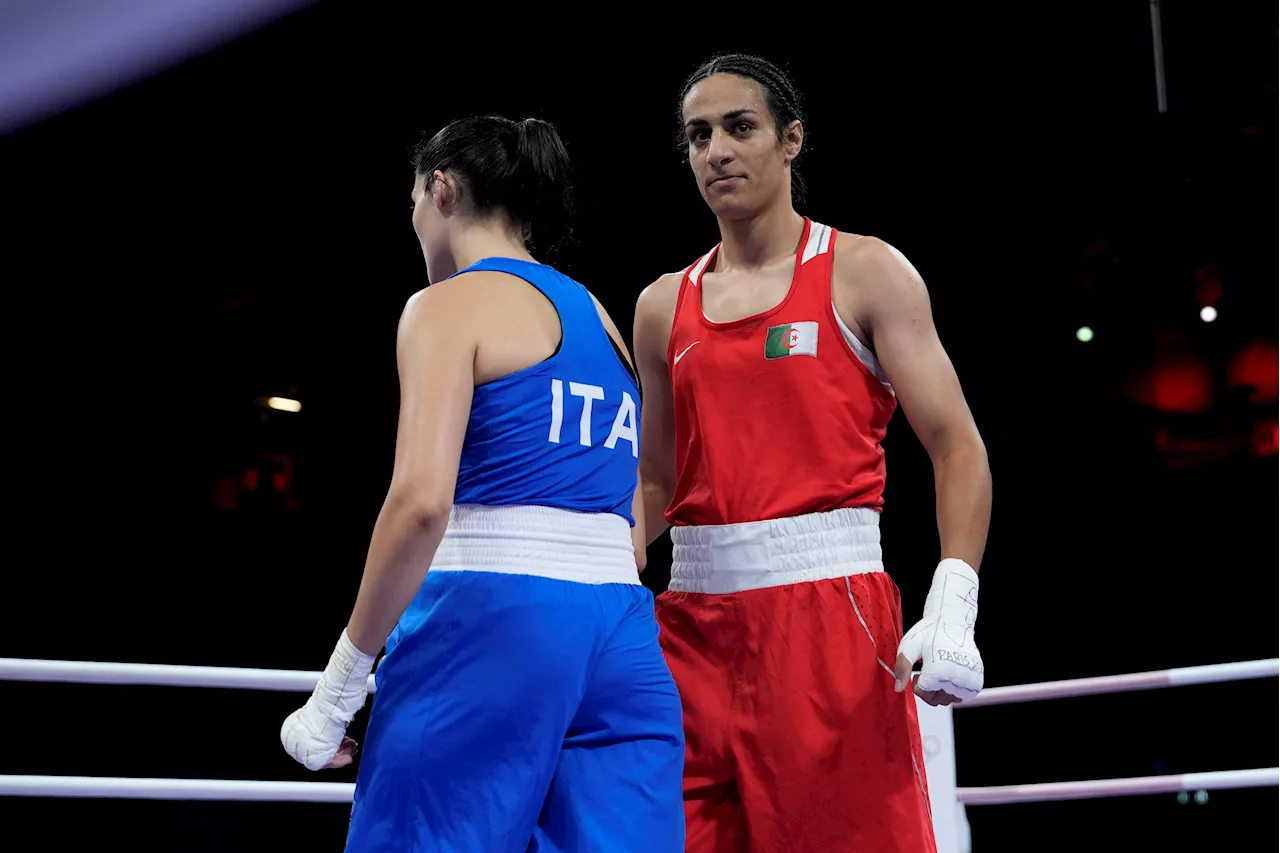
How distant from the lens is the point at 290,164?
5.43 metres

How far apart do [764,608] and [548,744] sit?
0.43 meters

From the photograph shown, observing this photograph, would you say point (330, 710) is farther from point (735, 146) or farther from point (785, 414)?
point (735, 146)

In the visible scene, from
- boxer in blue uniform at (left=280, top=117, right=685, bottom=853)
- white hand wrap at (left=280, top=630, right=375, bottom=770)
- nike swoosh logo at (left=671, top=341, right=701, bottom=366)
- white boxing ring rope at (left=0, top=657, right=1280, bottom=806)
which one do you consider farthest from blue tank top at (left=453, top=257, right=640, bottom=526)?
white boxing ring rope at (left=0, top=657, right=1280, bottom=806)

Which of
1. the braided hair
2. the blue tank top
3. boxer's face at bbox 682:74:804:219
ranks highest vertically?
the braided hair

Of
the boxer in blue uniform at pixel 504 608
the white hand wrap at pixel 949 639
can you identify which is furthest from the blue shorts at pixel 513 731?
the white hand wrap at pixel 949 639

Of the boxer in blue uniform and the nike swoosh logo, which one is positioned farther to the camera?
the nike swoosh logo

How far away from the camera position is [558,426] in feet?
4.61

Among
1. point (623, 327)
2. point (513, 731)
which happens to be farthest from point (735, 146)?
point (623, 327)

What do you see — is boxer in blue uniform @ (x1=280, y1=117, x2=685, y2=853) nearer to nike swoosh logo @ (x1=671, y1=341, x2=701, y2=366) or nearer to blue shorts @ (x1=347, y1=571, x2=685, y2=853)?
blue shorts @ (x1=347, y1=571, x2=685, y2=853)

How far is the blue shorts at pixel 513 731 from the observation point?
50.6 inches

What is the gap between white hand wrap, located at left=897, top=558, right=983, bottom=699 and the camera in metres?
1.48

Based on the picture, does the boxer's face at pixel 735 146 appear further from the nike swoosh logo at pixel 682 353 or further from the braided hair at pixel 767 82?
the nike swoosh logo at pixel 682 353

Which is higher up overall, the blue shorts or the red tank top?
the red tank top

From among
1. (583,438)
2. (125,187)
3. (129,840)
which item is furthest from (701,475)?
(129,840)
